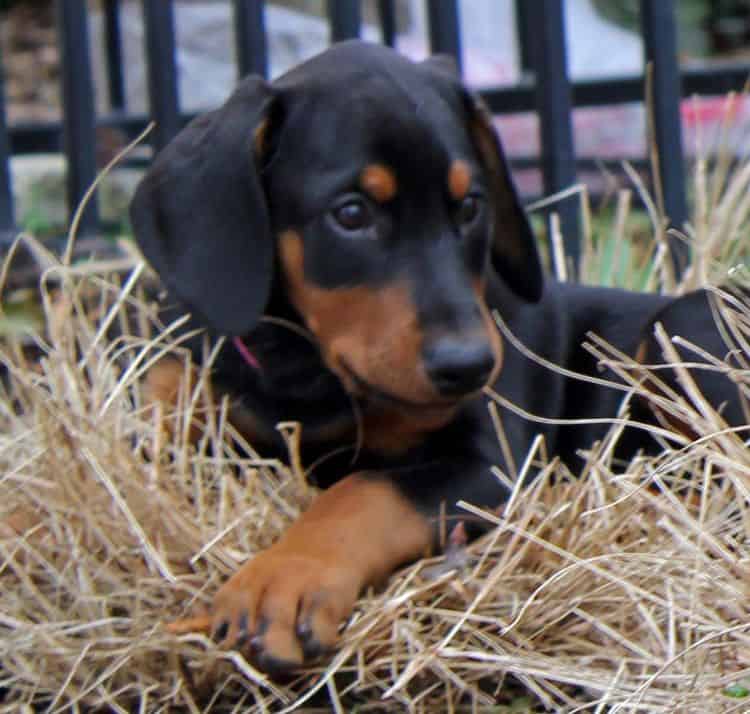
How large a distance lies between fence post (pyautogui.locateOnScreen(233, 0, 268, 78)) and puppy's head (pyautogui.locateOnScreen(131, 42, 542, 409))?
147cm

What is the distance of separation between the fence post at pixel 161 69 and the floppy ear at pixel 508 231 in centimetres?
137

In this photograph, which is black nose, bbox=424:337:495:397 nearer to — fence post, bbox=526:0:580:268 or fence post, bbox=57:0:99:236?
fence post, bbox=526:0:580:268

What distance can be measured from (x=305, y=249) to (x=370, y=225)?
0.14 m

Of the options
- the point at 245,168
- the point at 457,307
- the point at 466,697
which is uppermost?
the point at 245,168

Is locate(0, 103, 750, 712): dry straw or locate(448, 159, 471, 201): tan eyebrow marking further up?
locate(448, 159, 471, 201): tan eyebrow marking

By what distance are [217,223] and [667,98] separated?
194cm

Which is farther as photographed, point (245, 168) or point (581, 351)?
point (581, 351)

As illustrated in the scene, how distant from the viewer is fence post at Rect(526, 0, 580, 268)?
13.2 feet

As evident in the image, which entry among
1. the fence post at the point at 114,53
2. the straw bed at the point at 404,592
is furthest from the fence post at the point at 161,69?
the fence post at the point at 114,53

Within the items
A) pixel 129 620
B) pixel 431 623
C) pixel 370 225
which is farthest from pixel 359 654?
pixel 370 225

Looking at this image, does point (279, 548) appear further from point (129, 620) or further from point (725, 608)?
point (725, 608)

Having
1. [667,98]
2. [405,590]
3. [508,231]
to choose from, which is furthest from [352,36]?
[405,590]

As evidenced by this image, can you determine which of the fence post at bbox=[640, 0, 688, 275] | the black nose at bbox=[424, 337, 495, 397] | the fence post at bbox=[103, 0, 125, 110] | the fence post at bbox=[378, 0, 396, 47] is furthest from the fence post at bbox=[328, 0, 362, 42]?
the fence post at bbox=[103, 0, 125, 110]

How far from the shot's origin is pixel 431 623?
230 cm
